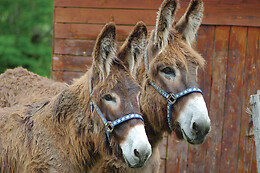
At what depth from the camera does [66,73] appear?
17.9ft

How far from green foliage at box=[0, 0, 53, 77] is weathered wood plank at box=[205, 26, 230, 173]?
10.3m

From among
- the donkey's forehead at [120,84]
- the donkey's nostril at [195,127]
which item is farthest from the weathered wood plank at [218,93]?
the donkey's forehead at [120,84]

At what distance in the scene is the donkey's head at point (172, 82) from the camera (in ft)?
9.70

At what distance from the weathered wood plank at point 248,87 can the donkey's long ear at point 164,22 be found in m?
2.15

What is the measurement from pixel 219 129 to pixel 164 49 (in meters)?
2.32

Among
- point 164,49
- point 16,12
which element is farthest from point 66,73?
point 16,12

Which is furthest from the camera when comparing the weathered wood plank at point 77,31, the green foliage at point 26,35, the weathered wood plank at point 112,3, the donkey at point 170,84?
the green foliage at point 26,35

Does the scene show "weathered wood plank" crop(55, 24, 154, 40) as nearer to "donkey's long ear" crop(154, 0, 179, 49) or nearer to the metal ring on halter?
"donkey's long ear" crop(154, 0, 179, 49)

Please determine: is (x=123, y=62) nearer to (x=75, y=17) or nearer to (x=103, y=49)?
(x=103, y=49)

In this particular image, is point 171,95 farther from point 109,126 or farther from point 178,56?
point 109,126

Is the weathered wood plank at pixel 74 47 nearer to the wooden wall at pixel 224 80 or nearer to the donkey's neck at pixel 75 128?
the wooden wall at pixel 224 80

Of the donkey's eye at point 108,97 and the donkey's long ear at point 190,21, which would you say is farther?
the donkey's long ear at point 190,21

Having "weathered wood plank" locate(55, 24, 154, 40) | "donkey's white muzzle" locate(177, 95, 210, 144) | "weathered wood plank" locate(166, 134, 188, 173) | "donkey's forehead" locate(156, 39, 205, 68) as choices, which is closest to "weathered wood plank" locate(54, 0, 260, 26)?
"weathered wood plank" locate(55, 24, 154, 40)

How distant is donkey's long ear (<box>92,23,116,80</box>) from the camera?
8.52ft
